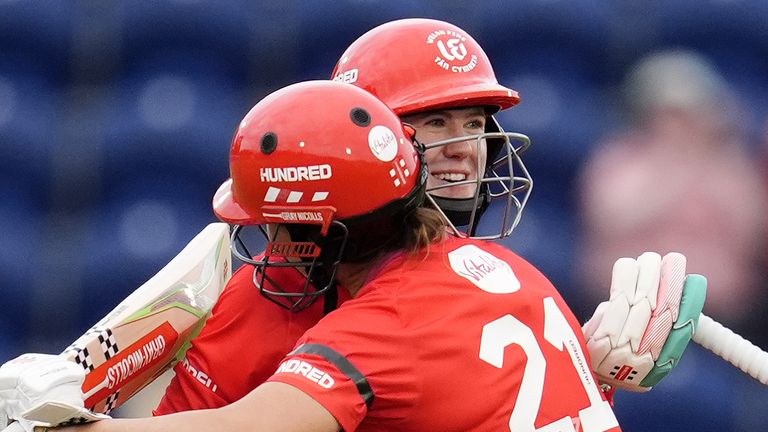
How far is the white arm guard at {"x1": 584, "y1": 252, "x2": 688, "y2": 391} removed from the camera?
2477mm

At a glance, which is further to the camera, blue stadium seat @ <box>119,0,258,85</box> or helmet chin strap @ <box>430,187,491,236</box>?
blue stadium seat @ <box>119,0,258,85</box>

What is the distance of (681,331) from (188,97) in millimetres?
2510

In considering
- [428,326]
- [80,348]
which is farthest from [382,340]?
[80,348]

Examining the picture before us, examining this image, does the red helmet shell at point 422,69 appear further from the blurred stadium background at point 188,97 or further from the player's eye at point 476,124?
the blurred stadium background at point 188,97

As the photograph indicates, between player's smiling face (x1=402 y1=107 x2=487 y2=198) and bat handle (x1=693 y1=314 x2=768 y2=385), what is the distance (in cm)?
57

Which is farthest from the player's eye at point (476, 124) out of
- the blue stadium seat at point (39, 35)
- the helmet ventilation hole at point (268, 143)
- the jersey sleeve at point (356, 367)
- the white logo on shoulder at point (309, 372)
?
the blue stadium seat at point (39, 35)

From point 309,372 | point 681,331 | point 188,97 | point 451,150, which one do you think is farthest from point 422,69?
point 188,97

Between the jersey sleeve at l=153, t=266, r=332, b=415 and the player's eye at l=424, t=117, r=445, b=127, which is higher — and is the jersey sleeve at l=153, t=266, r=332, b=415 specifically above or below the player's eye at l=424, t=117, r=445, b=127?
below

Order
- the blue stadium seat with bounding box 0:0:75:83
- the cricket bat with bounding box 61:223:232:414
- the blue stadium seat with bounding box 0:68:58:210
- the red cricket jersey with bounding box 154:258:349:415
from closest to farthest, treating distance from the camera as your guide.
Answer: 1. the cricket bat with bounding box 61:223:232:414
2. the red cricket jersey with bounding box 154:258:349:415
3. the blue stadium seat with bounding box 0:68:58:210
4. the blue stadium seat with bounding box 0:0:75:83

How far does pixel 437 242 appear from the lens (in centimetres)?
230

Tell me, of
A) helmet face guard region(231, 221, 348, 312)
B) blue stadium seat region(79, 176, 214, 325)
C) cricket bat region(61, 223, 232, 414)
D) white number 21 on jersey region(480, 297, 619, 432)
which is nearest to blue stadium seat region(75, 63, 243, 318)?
blue stadium seat region(79, 176, 214, 325)

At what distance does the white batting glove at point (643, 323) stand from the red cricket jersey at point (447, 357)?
18 cm

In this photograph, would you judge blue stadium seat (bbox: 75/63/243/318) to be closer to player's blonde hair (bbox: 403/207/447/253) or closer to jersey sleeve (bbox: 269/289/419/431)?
player's blonde hair (bbox: 403/207/447/253)

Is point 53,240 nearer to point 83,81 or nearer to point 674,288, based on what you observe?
point 83,81
